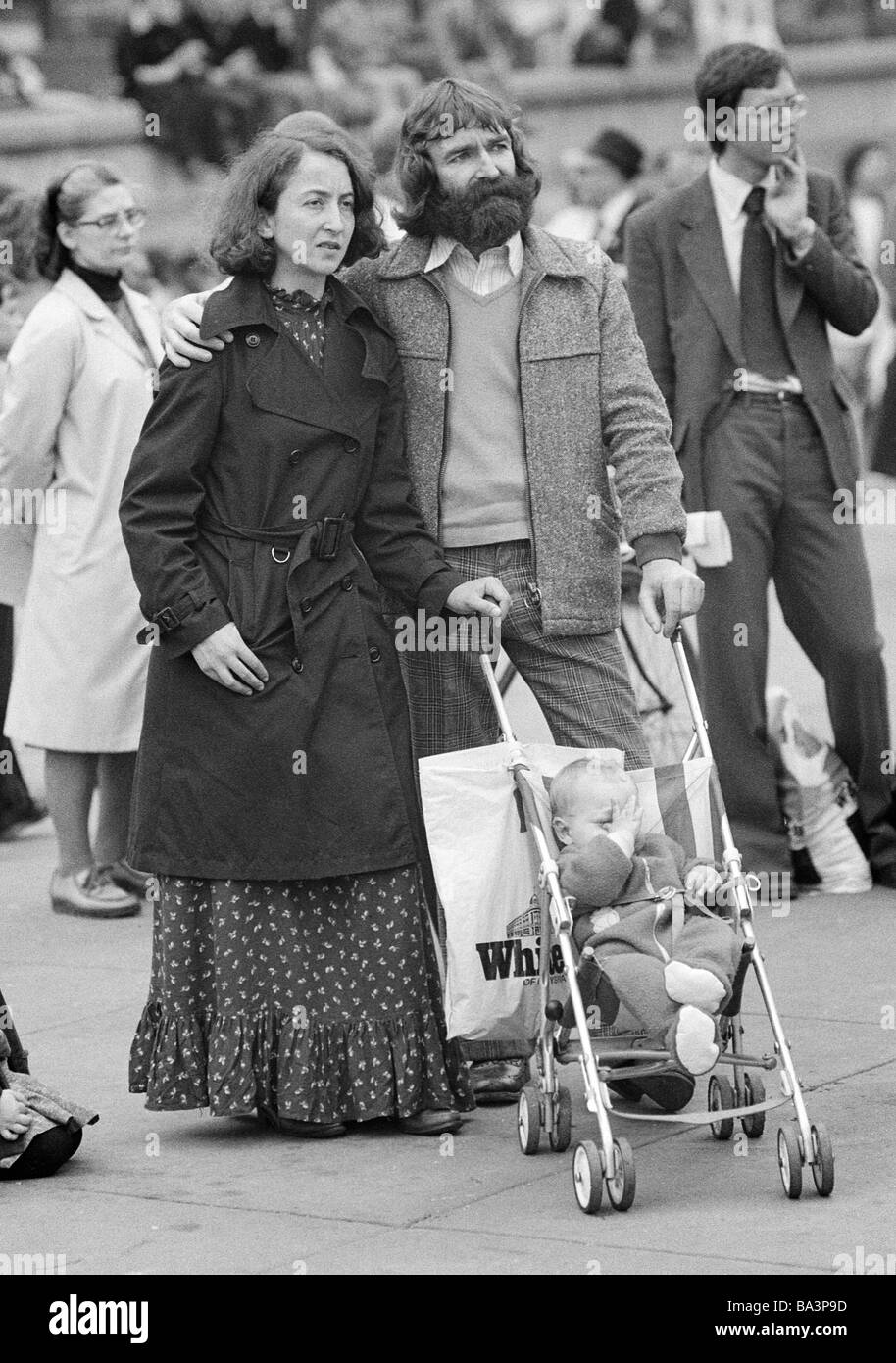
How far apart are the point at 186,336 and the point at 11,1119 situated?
1586mm

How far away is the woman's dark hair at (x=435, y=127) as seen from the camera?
5059mm

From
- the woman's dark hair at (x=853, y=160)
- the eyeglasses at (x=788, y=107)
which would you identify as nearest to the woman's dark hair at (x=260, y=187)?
the eyeglasses at (x=788, y=107)

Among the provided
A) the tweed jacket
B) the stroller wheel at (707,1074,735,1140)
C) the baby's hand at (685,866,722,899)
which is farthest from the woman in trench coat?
the baby's hand at (685,866,722,899)

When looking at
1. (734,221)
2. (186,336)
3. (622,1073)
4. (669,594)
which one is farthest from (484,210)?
(734,221)

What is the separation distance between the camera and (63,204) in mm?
7250

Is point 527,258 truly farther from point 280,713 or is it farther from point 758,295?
point 758,295

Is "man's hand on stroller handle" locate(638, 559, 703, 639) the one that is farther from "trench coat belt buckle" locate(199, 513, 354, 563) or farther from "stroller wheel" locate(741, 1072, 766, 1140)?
"stroller wheel" locate(741, 1072, 766, 1140)

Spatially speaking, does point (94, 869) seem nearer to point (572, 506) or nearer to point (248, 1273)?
point (572, 506)

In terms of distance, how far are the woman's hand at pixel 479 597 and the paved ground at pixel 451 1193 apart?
1073mm

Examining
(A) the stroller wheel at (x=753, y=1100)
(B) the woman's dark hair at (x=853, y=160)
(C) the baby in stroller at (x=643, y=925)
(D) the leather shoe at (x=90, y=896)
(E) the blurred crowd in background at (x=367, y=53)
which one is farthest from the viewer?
(B) the woman's dark hair at (x=853, y=160)

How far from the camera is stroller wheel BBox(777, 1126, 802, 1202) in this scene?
14.1 ft

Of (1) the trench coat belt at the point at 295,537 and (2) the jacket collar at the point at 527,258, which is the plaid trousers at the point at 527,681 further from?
(2) the jacket collar at the point at 527,258

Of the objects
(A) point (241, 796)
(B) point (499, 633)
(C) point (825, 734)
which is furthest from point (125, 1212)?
(C) point (825, 734)

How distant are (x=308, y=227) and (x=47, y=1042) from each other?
2170 mm
